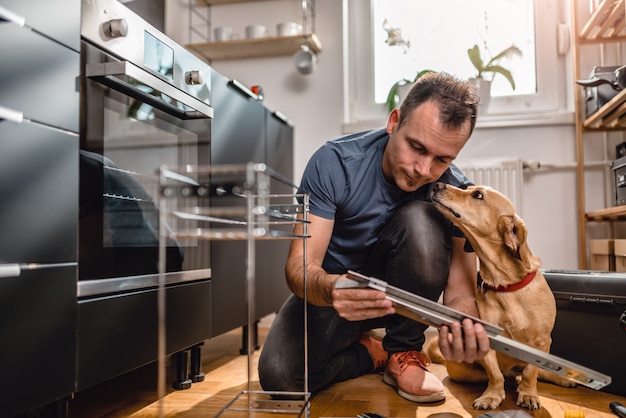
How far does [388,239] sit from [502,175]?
3.94 feet

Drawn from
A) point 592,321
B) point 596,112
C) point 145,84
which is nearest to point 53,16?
point 145,84

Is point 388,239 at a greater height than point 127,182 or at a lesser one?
lesser

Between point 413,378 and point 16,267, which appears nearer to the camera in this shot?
point 16,267

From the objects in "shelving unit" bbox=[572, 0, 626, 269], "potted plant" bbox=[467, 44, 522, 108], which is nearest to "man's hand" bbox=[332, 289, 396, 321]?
"shelving unit" bbox=[572, 0, 626, 269]

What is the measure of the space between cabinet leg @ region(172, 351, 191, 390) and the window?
5.28 feet

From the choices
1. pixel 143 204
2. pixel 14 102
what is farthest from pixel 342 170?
pixel 14 102

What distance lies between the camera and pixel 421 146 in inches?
54.4

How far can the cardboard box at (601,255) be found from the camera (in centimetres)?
217

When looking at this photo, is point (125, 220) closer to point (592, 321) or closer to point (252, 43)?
point (592, 321)

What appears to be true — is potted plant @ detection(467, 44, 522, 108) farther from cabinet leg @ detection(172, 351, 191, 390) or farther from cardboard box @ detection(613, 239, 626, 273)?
cabinet leg @ detection(172, 351, 191, 390)

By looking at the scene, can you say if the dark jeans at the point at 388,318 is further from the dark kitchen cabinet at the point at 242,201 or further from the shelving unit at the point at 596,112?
the shelving unit at the point at 596,112

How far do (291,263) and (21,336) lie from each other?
2.01 ft

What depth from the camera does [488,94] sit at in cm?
256

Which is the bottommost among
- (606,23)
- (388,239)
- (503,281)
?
(503,281)
